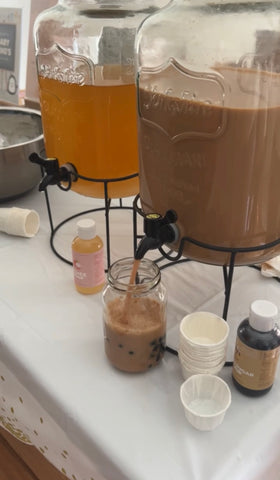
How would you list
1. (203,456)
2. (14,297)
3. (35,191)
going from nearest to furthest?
(203,456), (14,297), (35,191)

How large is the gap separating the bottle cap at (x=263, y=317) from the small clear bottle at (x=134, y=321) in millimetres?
113

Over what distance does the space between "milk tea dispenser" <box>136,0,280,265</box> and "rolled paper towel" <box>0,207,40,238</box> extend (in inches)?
13.5

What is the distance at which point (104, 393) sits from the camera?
1.56 ft

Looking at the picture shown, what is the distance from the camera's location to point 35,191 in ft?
3.14

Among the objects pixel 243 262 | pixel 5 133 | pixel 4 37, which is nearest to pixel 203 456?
pixel 243 262

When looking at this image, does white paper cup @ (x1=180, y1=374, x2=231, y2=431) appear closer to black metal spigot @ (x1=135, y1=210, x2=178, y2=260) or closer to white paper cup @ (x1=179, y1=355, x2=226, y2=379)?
white paper cup @ (x1=179, y1=355, x2=226, y2=379)

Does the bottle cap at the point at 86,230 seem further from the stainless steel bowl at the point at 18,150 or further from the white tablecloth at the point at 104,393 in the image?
the stainless steel bowl at the point at 18,150

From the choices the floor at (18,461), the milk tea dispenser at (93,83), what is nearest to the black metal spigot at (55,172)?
the milk tea dispenser at (93,83)

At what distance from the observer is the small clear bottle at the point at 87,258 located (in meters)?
0.60

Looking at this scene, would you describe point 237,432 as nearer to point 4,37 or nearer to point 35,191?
point 35,191

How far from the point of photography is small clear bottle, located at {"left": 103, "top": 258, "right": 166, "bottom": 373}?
486 mm

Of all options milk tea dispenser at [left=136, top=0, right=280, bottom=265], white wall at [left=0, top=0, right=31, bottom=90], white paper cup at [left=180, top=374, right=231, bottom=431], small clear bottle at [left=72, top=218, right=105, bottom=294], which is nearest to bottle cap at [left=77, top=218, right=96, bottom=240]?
small clear bottle at [left=72, top=218, right=105, bottom=294]

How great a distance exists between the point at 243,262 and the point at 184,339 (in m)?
0.12

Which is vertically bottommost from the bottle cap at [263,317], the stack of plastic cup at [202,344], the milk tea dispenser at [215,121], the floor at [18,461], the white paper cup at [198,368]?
the floor at [18,461]
